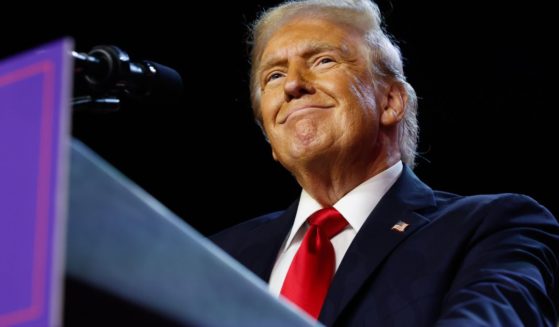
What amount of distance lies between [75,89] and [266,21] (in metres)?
1.38

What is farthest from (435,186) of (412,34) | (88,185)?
(88,185)

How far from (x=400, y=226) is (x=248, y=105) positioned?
60.1 inches

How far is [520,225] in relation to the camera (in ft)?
5.85

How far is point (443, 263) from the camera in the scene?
1.74 metres

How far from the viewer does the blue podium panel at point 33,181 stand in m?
0.54

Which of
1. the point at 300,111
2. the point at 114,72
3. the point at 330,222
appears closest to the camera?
the point at 114,72

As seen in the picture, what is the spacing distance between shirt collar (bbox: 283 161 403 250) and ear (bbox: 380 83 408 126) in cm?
18

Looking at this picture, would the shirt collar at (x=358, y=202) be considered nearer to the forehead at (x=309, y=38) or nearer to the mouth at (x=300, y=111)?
the mouth at (x=300, y=111)

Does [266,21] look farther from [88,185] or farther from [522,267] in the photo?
[88,185]

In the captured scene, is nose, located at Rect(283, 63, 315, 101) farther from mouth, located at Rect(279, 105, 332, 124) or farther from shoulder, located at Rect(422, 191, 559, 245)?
shoulder, located at Rect(422, 191, 559, 245)

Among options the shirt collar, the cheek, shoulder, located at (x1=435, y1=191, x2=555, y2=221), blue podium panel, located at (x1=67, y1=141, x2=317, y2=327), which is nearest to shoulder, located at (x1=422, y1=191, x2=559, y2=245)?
shoulder, located at (x1=435, y1=191, x2=555, y2=221)

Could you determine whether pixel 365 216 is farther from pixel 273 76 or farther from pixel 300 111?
pixel 273 76

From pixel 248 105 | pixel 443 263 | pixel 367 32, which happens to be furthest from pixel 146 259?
pixel 248 105

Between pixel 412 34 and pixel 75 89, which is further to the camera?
pixel 412 34
